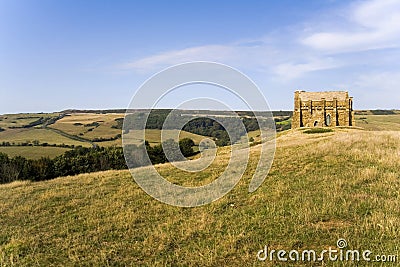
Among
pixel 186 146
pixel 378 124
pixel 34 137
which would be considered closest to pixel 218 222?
pixel 186 146

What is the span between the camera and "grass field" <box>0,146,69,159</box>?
69312mm

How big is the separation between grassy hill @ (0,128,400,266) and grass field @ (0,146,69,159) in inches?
2418

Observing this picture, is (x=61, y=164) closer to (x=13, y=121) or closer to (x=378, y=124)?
(x=13, y=121)

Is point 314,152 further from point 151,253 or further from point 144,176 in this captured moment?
point 151,253

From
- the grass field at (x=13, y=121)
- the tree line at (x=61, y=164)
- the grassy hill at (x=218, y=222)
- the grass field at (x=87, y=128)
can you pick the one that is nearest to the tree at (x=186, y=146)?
the tree line at (x=61, y=164)

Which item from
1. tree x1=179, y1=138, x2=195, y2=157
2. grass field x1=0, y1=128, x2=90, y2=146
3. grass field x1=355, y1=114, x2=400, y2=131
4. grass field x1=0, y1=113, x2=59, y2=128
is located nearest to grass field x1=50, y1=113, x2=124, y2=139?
grass field x1=0, y1=128, x2=90, y2=146

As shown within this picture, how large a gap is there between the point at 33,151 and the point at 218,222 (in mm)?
77544

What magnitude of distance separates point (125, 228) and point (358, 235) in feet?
21.2

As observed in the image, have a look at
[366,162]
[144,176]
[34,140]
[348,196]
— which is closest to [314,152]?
[366,162]

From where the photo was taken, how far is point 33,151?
244ft

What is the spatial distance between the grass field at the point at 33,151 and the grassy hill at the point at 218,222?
61.4 meters

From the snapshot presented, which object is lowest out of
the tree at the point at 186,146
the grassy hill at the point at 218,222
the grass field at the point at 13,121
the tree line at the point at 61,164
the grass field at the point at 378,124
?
the tree line at the point at 61,164

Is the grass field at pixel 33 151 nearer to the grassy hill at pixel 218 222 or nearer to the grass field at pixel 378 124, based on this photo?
the grassy hill at pixel 218 222

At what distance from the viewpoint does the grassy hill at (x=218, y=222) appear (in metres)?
6.92
